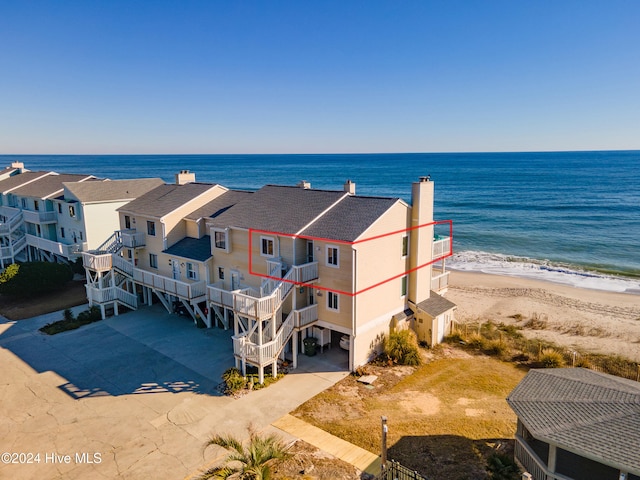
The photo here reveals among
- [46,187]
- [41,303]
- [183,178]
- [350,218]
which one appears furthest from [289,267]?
[46,187]

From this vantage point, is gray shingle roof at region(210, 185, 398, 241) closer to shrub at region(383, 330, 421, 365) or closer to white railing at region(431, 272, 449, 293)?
shrub at region(383, 330, 421, 365)

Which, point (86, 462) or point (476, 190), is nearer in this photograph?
point (86, 462)

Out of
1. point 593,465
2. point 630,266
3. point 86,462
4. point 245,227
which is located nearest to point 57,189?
point 245,227

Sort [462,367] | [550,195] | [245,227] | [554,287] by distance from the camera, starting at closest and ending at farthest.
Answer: [462,367] → [245,227] → [554,287] → [550,195]

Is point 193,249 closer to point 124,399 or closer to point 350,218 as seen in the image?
point 124,399

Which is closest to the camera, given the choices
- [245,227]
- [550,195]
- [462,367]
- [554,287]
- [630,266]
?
[462,367]

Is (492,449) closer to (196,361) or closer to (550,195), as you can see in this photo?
(196,361)

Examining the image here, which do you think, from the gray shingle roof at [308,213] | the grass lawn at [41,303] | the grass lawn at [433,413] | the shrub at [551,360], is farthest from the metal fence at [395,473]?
the grass lawn at [41,303]
